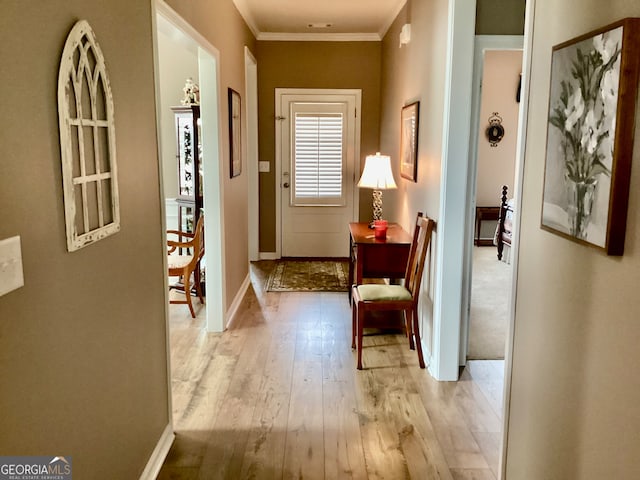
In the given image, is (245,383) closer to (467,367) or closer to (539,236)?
(467,367)

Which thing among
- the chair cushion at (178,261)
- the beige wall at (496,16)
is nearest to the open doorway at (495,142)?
the chair cushion at (178,261)

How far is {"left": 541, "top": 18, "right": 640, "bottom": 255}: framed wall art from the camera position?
1.31m

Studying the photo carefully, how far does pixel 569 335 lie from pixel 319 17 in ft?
14.6

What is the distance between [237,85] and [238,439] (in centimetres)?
318

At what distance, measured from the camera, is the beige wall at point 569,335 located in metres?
1.33

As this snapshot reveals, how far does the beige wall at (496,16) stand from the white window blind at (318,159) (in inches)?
132

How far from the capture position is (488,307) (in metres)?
4.86

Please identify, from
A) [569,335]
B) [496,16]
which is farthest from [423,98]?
[569,335]

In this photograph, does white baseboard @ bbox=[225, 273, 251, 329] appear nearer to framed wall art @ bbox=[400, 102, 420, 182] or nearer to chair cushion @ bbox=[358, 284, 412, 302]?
chair cushion @ bbox=[358, 284, 412, 302]

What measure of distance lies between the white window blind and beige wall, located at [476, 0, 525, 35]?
3.35 m

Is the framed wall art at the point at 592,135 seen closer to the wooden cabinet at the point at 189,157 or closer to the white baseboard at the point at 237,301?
the white baseboard at the point at 237,301

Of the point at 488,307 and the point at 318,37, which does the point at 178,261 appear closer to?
the point at 488,307

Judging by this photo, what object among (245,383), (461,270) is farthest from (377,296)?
(245,383)

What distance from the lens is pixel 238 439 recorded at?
8.61ft
